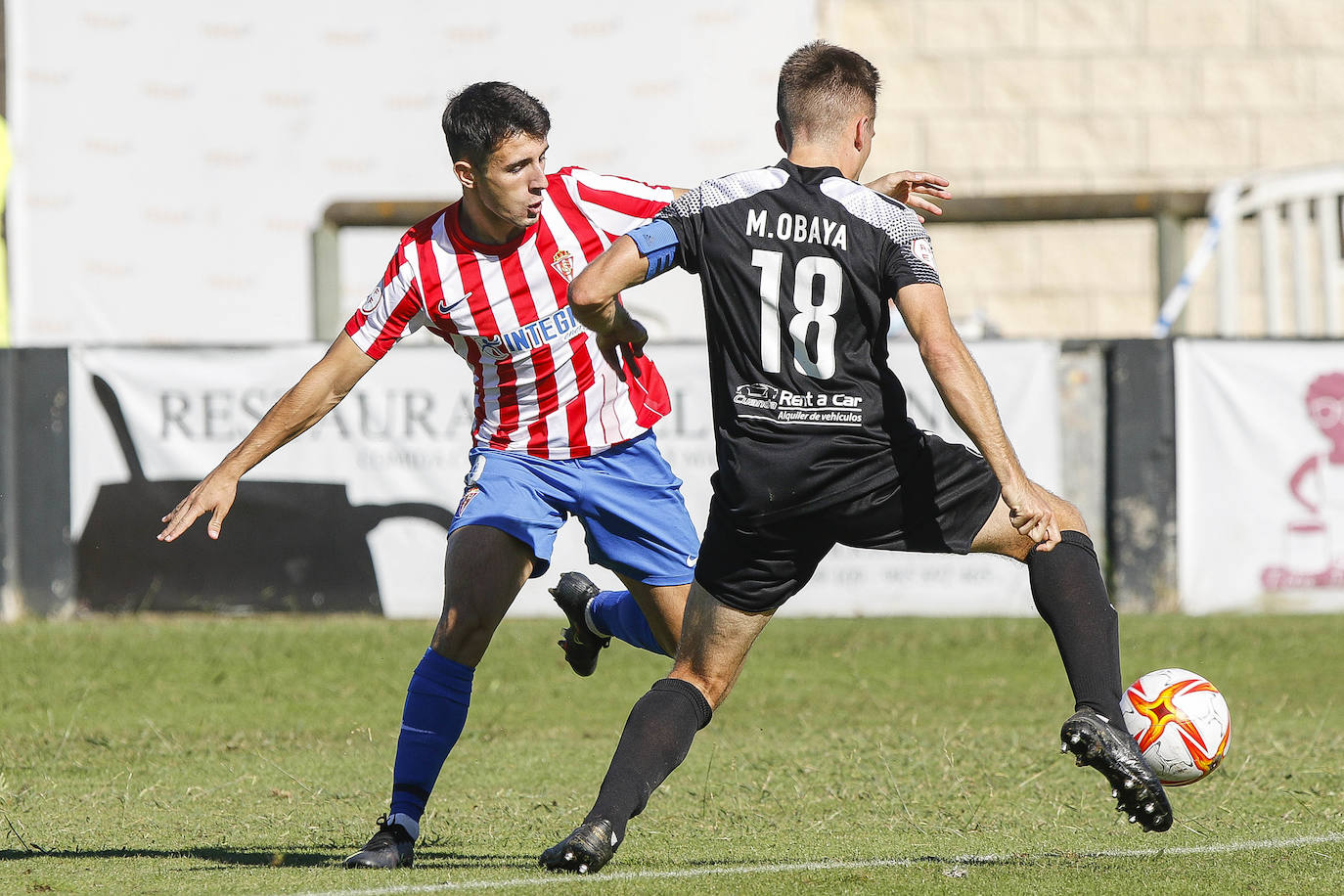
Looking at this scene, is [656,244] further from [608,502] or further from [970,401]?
[608,502]

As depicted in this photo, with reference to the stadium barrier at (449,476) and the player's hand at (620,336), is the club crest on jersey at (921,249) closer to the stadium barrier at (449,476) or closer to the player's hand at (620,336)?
the player's hand at (620,336)

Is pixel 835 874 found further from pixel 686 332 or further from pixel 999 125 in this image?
pixel 999 125

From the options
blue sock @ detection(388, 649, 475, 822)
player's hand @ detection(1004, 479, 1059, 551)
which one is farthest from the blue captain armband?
blue sock @ detection(388, 649, 475, 822)

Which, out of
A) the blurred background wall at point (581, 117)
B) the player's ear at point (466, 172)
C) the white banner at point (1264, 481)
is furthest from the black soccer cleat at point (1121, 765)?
the blurred background wall at point (581, 117)

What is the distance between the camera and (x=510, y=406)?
546cm

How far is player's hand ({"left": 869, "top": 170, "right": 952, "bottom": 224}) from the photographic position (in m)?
4.96

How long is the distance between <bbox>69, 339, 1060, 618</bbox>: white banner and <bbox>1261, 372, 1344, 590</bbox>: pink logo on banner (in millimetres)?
1477

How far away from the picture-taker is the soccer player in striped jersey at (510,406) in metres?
5.08

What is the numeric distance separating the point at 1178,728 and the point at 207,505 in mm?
2711

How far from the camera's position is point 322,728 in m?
7.84

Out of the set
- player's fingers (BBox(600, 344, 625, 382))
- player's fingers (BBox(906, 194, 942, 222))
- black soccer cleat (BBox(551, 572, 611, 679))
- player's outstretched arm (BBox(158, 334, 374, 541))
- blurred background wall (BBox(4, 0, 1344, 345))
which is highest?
blurred background wall (BBox(4, 0, 1344, 345))

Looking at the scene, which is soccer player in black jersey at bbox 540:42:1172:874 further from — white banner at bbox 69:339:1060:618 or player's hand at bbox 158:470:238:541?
white banner at bbox 69:339:1060:618

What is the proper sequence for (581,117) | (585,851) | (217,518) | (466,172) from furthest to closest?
(581,117), (466,172), (217,518), (585,851)

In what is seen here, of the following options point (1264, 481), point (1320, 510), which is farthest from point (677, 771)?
point (1320, 510)
